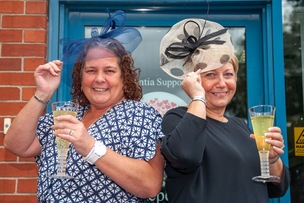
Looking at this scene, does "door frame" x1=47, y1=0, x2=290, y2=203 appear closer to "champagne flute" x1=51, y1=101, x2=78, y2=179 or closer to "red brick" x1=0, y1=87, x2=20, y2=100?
"red brick" x1=0, y1=87, x2=20, y2=100

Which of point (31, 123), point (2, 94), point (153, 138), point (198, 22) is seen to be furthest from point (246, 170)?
point (2, 94)

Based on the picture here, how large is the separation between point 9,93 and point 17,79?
11cm

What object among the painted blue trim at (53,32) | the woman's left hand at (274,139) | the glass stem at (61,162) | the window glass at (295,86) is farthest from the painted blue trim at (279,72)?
the glass stem at (61,162)

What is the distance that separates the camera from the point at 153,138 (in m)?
2.33

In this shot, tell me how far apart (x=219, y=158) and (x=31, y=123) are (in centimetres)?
96

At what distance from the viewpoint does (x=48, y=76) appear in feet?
8.29

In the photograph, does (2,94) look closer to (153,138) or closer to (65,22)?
(65,22)

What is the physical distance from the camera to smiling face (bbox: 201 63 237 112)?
2496 mm

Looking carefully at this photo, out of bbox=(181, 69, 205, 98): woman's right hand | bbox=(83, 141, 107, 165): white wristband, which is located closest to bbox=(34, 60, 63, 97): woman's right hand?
bbox=(83, 141, 107, 165): white wristband

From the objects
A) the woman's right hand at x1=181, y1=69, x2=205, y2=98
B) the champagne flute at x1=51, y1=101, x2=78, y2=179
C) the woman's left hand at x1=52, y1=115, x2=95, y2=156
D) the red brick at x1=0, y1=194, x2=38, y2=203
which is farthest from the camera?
the red brick at x1=0, y1=194, x2=38, y2=203

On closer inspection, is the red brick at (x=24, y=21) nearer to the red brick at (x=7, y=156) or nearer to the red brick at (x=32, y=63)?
the red brick at (x=32, y=63)

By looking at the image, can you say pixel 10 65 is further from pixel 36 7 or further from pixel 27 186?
pixel 27 186

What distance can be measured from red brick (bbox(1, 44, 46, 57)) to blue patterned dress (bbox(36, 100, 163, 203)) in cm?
111

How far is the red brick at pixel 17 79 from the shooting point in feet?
10.9
